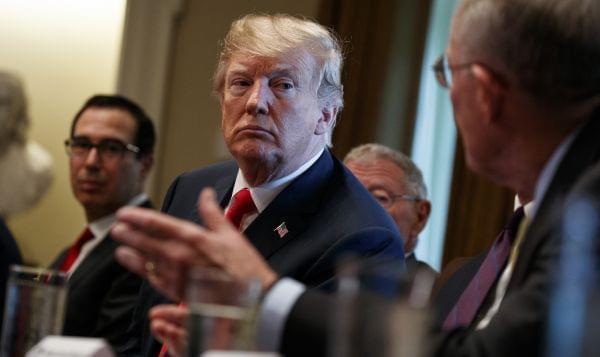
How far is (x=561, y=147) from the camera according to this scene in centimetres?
190

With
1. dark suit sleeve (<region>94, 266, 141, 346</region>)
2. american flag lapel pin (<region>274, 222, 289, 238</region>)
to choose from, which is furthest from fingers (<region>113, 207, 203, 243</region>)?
dark suit sleeve (<region>94, 266, 141, 346</region>)

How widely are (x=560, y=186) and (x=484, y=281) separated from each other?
482 millimetres

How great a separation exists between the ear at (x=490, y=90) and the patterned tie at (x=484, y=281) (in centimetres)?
41

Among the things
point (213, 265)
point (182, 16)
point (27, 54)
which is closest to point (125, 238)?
point (213, 265)

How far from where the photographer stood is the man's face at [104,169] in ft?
16.3

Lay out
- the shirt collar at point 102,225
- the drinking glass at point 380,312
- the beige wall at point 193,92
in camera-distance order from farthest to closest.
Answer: the beige wall at point 193,92 < the shirt collar at point 102,225 < the drinking glass at point 380,312

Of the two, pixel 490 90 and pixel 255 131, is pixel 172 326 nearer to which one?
pixel 490 90

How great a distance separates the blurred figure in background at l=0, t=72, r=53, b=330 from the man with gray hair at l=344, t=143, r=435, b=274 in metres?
2.64

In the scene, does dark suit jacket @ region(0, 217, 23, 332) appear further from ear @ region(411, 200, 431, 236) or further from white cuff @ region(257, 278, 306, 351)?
ear @ region(411, 200, 431, 236)

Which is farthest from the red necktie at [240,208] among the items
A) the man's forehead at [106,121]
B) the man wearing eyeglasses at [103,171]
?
the man's forehead at [106,121]

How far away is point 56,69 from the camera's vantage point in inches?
263

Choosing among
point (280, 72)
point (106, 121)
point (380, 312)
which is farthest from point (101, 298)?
point (380, 312)

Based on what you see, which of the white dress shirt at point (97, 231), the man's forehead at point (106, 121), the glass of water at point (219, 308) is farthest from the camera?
the man's forehead at point (106, 121)

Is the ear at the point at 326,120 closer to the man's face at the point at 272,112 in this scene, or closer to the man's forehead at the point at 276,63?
the man's face at the point at 272,112
